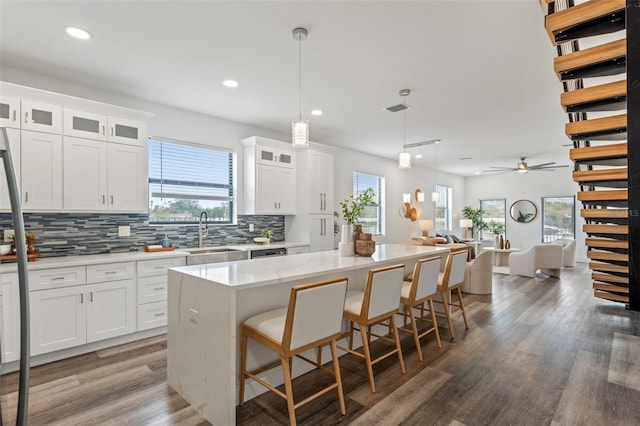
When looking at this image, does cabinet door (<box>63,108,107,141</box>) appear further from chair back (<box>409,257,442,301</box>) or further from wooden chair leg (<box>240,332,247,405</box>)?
chair back (<box>409,257,442,301</box>)

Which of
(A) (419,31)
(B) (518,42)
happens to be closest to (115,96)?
(A) (419,31)

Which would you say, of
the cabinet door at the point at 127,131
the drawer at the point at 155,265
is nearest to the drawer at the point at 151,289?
the drawer at the point at 155,265

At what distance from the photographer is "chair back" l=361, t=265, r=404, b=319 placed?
248 cm

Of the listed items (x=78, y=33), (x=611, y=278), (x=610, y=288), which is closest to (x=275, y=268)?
(x=78, y=33)

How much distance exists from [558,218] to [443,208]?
3.28 m

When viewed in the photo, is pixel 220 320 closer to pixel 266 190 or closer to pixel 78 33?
pixel 78 33

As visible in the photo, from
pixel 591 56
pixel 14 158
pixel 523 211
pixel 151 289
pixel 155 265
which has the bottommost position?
pixel 151 289

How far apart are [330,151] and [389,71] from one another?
103 inches

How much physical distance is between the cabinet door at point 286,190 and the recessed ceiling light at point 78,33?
295 centimetres

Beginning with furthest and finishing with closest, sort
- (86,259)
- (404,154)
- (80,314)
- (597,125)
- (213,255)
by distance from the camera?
(404,154), (213,255), (86,259), (80,314), (597,125)

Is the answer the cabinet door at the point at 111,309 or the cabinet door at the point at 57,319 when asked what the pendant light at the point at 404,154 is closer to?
the cabinet door at the point at 111,309

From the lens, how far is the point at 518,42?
9.43 feet

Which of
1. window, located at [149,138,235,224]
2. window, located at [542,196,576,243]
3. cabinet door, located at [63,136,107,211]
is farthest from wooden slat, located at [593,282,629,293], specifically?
cabinet door, located at [63,136,107,211]

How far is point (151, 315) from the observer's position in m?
3.71
